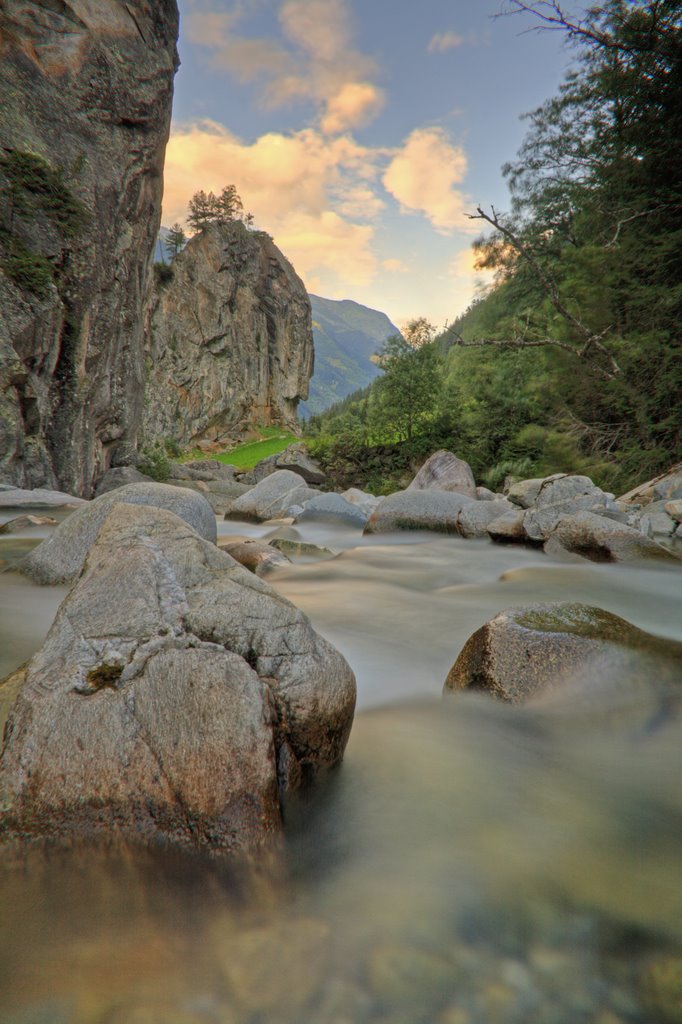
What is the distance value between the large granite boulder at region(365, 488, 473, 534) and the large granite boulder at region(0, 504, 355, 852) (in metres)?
7.88

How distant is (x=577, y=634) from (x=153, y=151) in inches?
804

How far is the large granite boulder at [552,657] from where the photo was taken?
2738 mm

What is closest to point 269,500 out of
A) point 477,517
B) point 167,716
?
point 477,517

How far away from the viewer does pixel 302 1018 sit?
119cm

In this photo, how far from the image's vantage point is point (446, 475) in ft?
57.8

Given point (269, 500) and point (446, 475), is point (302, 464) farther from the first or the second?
point (269, 500)

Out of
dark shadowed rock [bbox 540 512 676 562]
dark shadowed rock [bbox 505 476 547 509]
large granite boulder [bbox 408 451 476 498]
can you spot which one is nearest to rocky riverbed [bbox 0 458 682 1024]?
dark shadowed rock [bbox 540 512 676 562]

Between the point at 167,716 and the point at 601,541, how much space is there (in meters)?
6.17

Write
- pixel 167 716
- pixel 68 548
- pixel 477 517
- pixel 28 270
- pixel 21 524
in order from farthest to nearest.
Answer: pixel 28 270 → pixel 477 517 → pixel 21 524 → pixel 68 548 → pixel 167 716

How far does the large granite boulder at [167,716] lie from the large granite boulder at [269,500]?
1134cm

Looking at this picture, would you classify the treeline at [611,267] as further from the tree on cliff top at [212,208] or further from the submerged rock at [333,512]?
the tree on cliff top at [212,208]

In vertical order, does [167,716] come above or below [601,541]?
below

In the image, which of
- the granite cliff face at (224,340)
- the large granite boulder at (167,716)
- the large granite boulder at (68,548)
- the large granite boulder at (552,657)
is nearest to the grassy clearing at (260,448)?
the granite cliff face at (224,340)

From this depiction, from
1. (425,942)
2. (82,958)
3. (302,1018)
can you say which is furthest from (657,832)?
(82,958)
